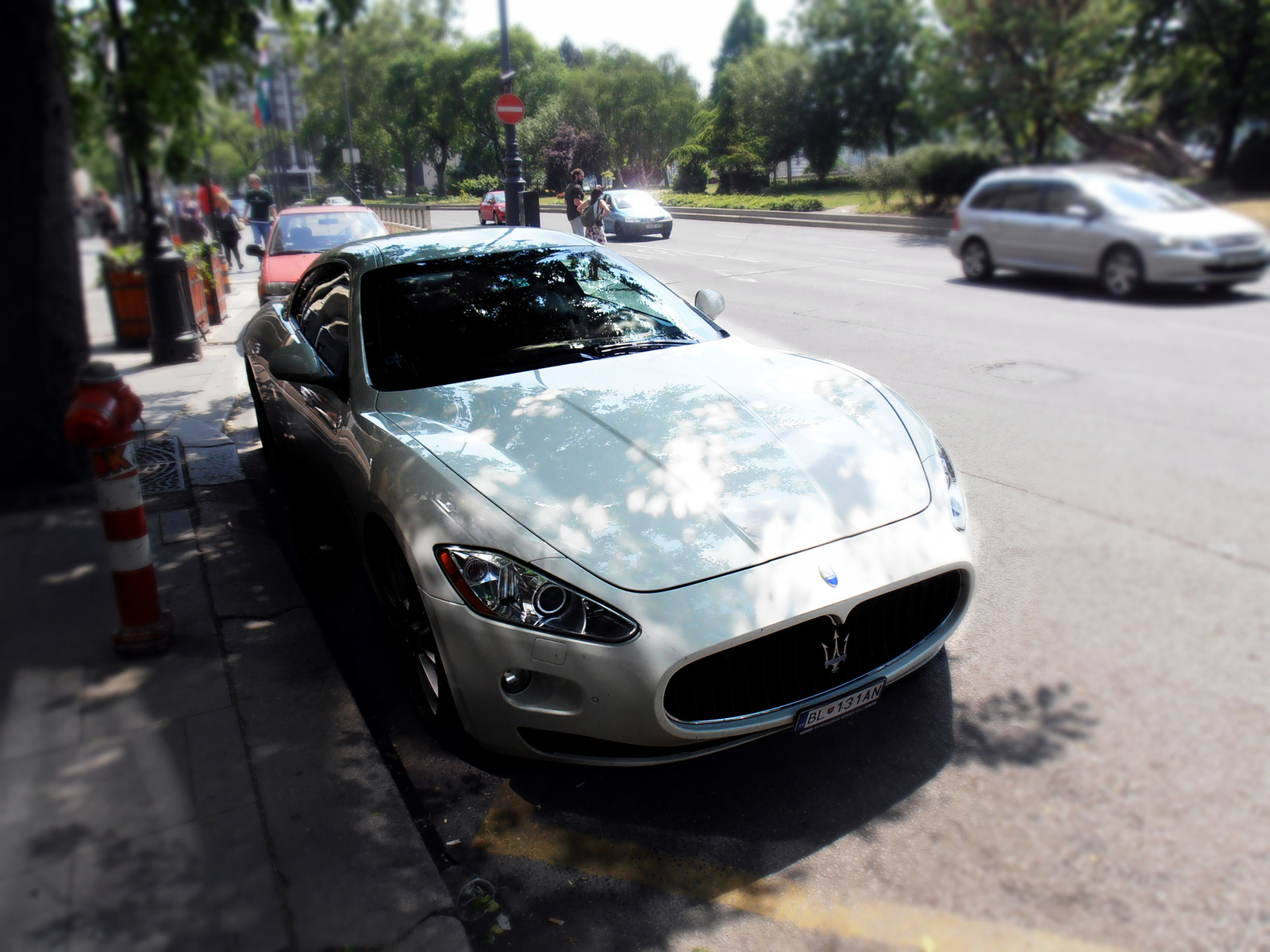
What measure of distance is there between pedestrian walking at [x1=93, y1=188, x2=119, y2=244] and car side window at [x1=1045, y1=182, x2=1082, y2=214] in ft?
39.2

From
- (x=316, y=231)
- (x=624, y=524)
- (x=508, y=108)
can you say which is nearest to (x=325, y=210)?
(x=316, y=231)

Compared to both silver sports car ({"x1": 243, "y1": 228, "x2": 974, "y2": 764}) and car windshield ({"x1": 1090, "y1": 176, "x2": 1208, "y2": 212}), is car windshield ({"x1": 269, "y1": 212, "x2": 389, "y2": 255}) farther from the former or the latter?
car windshield ({"x1": 1090, "y1": 176, "x2": 1208, "y2": 212})

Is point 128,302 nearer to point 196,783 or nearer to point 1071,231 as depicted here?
point 196,783

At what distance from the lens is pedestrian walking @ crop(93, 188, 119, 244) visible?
9.96m

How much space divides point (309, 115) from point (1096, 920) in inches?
1985

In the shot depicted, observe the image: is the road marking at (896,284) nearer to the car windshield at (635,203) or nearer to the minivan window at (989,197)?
the minivan window at (989,197)

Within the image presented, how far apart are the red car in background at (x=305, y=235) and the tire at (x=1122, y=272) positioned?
960 centimetres

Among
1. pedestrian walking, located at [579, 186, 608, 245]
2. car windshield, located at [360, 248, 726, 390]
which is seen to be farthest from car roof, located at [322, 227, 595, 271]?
pedestrian walking, located at [579, 186, 608, 245]

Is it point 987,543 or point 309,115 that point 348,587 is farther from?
point 309,115

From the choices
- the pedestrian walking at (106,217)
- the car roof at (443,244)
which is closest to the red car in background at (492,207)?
the pedestrian walking at (106,217)

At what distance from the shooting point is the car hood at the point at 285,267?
11.5 metres

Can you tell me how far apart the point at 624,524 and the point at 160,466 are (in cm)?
498

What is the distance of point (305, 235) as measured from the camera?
42.2 ft

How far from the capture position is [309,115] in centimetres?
4638
